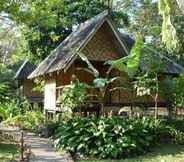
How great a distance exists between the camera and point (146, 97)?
24.0 metres

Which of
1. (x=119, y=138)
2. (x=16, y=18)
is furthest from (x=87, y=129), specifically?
(x=16, y=18)

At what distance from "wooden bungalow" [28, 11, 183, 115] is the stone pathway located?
148 inches

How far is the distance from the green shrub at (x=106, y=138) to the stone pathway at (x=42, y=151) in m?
0.61

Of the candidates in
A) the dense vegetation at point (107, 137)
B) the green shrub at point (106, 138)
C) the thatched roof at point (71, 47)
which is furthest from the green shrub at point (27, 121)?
the green shrub at point (106, 138)

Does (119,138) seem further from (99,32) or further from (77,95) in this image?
(99,32)

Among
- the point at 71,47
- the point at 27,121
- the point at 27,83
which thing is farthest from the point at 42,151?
the point at 27,83

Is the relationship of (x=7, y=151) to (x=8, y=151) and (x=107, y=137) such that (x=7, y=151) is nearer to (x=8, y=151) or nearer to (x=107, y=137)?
(x=8, y=151)

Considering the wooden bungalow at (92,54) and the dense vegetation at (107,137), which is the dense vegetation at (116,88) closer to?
the dense vegetation at (107,137)

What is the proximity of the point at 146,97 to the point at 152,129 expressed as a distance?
22.1 ft

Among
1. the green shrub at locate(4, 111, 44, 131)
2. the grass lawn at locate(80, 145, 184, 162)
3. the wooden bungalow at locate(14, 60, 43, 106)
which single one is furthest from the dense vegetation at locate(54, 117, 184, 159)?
the wooden bungalow at locate(14, 60, 43, 106)

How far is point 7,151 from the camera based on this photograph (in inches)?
627

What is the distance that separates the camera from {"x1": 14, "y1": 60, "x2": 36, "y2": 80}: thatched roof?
39.2 metres

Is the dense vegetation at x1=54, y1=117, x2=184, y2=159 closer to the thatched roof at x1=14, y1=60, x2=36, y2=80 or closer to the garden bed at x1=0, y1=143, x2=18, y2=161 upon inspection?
the garden bed at x1=0, y1=143, x2=18, y2=161

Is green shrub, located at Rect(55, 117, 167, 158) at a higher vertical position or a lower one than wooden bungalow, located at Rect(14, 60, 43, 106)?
lower
